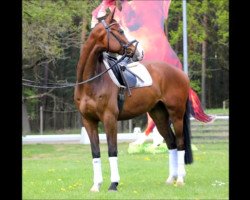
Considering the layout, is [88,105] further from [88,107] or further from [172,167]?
[172,167]

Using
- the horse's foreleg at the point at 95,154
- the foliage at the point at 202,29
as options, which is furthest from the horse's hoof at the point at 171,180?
the foliage at the point at 202,29

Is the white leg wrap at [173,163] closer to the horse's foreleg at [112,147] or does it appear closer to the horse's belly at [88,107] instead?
the horse's foreleg at [112,147]

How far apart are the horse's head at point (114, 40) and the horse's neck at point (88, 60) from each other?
14cm

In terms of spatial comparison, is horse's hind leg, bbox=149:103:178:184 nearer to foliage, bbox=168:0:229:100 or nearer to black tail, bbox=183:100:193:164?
black tail, bbox=183:100:193:164

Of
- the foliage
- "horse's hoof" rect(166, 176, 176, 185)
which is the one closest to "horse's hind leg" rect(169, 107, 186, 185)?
"horse's hoof" rect(166, 176, 176, 185)

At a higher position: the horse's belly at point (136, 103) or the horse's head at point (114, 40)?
the horse's head at point (114, 40)

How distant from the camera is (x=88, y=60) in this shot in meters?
7.91

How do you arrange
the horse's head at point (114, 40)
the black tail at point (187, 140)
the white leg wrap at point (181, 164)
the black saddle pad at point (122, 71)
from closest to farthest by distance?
the horse's head at point (114, 40)
the black saddle pad at point (122, 71)
the white leg wrap at point (181, 164)
the black tail at point (187, 140)

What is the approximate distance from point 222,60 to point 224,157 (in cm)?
2258

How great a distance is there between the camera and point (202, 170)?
10.7 metres

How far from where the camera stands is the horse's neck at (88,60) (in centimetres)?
780

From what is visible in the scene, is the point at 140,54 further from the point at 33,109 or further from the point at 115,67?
the point at 33,109
